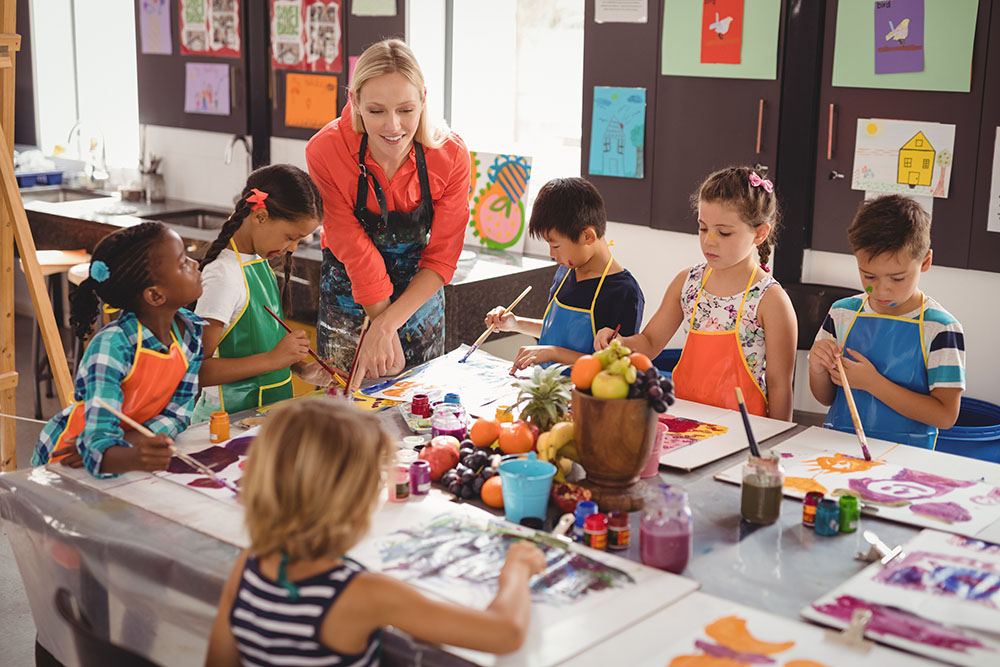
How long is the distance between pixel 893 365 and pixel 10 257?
2510 mm

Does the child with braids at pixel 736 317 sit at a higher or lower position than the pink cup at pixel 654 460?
higher

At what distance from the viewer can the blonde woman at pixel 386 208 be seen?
2.42 metres

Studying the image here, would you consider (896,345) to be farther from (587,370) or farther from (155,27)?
(155,27)

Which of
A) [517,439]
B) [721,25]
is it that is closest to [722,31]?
[721,25]

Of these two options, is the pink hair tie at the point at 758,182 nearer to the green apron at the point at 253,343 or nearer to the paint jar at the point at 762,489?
the paint jar at the point at 762,489

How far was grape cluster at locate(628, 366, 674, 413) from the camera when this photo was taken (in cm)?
162

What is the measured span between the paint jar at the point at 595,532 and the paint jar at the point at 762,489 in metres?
0.26

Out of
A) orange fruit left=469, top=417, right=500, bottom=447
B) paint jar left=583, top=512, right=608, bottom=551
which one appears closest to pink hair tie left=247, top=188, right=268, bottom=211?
orange fruit left=469, top=417, right=500, bottom=447

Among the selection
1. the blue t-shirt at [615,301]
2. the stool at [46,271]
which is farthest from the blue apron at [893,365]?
the stool at [46,271]

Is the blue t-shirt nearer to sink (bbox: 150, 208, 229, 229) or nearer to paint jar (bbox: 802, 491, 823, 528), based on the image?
paint jar (bbox: 802, 491, 823, 528)

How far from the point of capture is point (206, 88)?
498cm

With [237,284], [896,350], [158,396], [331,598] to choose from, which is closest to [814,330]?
[896,350]

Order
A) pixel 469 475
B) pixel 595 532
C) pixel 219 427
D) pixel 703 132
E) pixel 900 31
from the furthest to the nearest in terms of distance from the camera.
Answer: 1. pixel 703 132
2. pixel 900 31
3. pixel 219 427
4. pixel 469 475
5. pixel 595 532

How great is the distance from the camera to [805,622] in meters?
1.34
